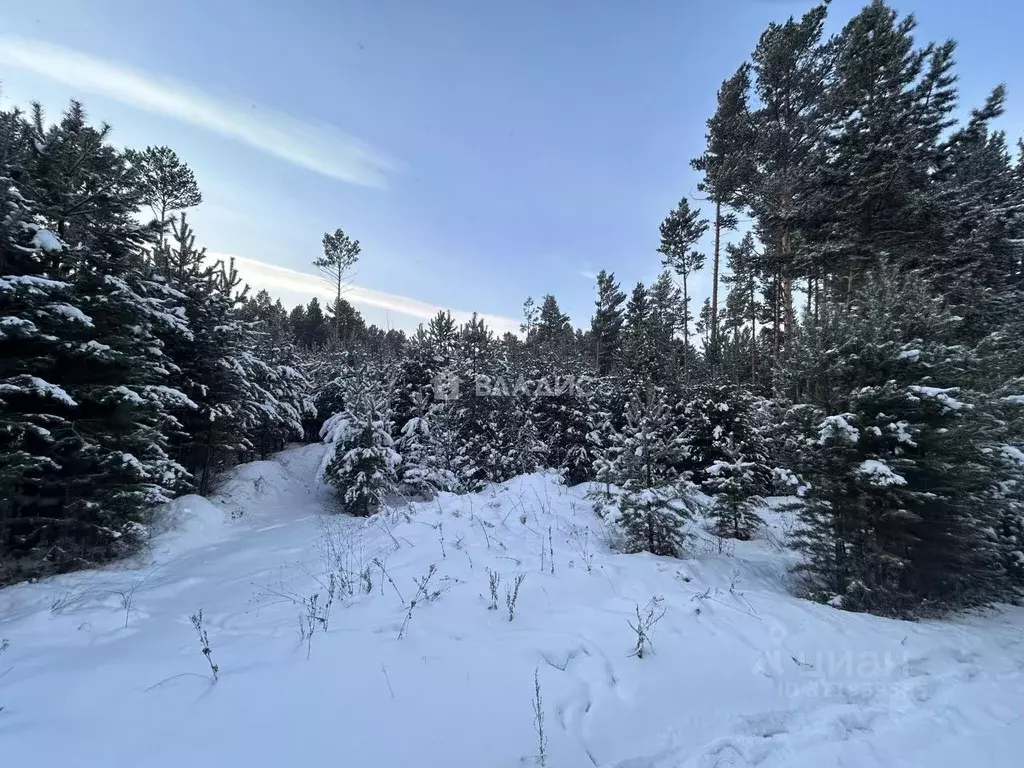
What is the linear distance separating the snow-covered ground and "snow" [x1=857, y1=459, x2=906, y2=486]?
5.66ft

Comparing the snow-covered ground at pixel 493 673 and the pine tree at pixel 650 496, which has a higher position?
the pine tree at pixel 650 496

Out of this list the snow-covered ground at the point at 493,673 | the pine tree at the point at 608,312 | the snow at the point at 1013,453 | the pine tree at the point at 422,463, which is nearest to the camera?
the snow-covered ground at the point at 493,673

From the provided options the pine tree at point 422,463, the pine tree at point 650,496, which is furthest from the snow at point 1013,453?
the pine tree at point 422,463

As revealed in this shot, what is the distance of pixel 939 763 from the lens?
9.20ft

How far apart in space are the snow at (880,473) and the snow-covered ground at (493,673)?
1.72 meters

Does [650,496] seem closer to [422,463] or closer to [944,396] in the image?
[944,396]

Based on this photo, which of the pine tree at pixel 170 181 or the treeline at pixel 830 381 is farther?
the pine tree at pixel 170 181

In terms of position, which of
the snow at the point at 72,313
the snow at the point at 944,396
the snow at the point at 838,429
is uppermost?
the snow at the point at 72,313

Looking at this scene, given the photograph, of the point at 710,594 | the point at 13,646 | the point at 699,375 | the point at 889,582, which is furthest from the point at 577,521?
the point at 699,375

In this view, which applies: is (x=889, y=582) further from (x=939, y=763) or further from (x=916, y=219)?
(x=916, y=219)

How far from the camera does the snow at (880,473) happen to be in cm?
548

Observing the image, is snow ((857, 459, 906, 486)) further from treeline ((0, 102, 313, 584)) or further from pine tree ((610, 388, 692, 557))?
treeline ((0, 102, 313, 584))

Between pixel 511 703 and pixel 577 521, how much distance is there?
490 centimetres

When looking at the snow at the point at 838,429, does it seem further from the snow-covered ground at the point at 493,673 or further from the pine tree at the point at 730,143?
the pine tree at the point at 730,143
